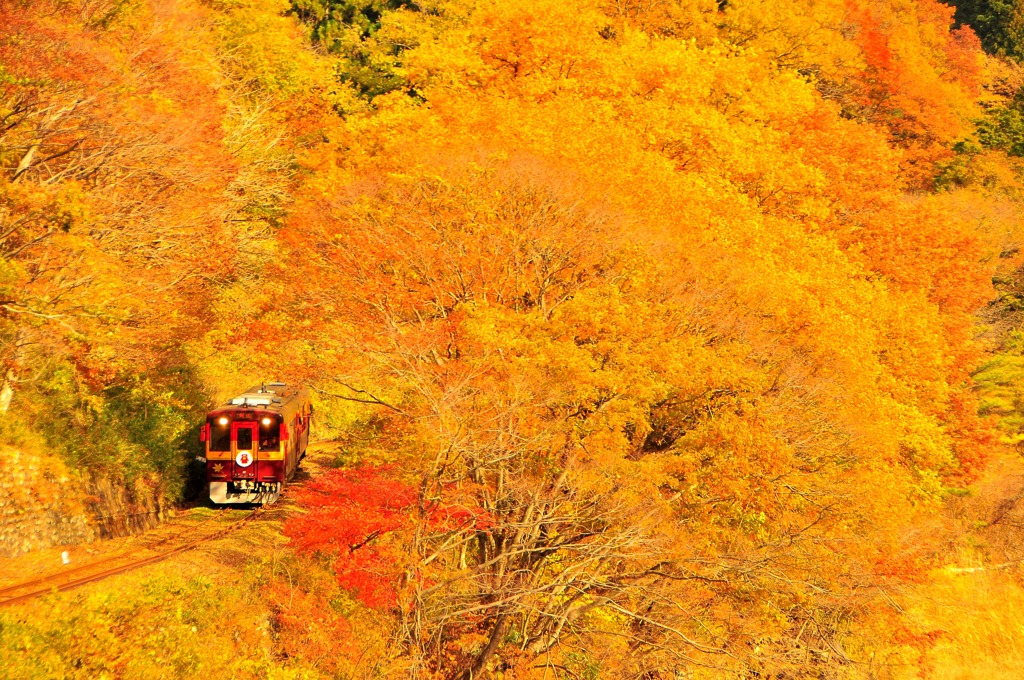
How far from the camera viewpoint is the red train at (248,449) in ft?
70.4

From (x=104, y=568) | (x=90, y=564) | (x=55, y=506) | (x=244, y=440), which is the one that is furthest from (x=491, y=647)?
(x=55, y=506)

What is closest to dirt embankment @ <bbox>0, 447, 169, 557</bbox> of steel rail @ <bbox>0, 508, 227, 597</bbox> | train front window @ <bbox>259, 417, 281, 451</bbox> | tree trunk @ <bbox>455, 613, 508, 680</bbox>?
steel rail @ <bbox>0, 508, 227, 597</bbox>

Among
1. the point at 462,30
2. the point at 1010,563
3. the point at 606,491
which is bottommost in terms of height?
the point at 1010,563

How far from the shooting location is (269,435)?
21594 millimetres

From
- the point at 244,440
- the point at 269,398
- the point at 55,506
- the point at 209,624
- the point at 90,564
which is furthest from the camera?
the point at 269,398

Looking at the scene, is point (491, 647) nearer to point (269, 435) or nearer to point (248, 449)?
point (269, 435)

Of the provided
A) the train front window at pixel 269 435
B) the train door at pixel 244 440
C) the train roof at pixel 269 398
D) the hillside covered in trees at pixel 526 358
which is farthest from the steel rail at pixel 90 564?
the train roof at pixel 269 398

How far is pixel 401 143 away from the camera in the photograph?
26.3 metres

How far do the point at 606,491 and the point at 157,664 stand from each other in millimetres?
7470

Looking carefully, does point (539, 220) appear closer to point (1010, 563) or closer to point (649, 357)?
point (649, 357)

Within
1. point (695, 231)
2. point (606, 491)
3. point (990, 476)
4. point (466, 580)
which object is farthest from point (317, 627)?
Answer: point (990, 476)

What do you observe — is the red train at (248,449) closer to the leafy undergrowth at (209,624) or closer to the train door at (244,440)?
the train door at (244,440)

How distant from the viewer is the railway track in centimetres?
1482

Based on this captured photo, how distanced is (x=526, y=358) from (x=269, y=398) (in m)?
8.04
